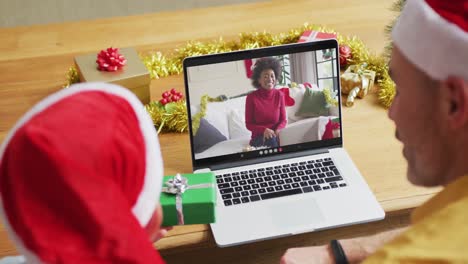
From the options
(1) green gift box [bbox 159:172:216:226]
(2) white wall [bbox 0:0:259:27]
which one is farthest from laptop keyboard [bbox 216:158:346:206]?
(2) white wall [bbox 0:0:259:27]

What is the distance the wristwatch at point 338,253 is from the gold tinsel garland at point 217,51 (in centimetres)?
45

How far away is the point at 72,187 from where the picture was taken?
0.76m

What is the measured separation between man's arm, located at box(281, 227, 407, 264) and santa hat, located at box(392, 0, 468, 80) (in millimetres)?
371

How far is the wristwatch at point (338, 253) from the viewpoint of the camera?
48.1 inches

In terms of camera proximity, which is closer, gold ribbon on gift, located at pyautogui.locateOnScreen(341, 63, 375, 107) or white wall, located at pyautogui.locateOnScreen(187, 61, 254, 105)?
white wall, located at pyautogui.locateOnScreen(187, 61, 254, 105)

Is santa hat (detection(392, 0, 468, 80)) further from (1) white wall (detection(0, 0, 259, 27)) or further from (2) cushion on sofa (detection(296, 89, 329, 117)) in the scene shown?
(1) white wall (detection(0, 0, 259, 27))

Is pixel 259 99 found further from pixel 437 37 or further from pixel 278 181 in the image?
pixel 437 37

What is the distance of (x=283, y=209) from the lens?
4.23ft

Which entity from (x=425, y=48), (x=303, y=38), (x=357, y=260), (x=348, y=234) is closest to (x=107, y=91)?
(x=425, y=48)

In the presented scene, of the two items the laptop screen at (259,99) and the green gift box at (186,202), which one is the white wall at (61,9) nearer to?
the laptop screen at (259,99)

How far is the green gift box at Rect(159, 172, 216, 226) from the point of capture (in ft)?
3.87

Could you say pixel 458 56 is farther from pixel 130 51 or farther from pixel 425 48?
pixel 130 51

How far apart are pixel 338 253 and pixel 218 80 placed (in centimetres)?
41

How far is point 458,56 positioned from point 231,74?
548 mm
